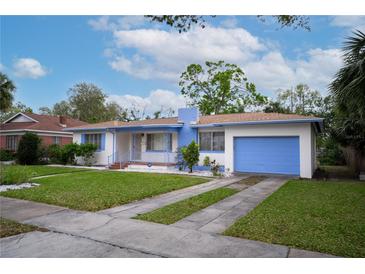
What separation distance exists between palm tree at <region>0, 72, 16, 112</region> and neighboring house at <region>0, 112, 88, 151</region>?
A: 10.1 ft

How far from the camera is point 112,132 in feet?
66.1

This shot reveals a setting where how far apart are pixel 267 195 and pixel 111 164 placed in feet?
43.8

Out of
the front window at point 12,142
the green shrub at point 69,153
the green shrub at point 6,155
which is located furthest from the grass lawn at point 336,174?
the front window at point 12,142

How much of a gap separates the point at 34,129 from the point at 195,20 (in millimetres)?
23556

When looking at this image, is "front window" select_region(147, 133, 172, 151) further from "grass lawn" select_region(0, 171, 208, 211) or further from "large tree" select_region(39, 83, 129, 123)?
"large tree" select_region(39, 83, 129, 123)

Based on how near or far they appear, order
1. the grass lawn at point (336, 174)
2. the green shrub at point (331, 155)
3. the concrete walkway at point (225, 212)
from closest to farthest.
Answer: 1. the concrete walkway at point (225, 212)
2. the grass lawn at point (336, 174)
3. the green shrub at point (331, 155)

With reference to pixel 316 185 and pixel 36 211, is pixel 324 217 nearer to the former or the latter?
pixel 316 185

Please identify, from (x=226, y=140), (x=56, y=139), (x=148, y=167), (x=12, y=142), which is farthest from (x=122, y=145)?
(x=12, y=142)

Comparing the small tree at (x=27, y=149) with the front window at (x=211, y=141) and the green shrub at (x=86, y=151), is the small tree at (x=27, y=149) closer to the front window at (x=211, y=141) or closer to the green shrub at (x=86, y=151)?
the green shrub at (x=86, y=151)

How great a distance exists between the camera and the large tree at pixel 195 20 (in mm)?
5188

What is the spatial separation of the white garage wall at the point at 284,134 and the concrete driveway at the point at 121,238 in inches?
297

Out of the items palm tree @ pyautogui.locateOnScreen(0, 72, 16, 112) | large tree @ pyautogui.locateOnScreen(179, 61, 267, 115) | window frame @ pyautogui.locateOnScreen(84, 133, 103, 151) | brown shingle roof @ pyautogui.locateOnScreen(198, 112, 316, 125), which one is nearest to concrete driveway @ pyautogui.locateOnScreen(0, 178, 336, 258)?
brown shingle roof @ pyautogui.locateOnScreen(198, 112, 316, 125)

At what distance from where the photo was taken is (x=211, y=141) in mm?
17500

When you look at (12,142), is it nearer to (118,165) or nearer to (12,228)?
(118,165)
